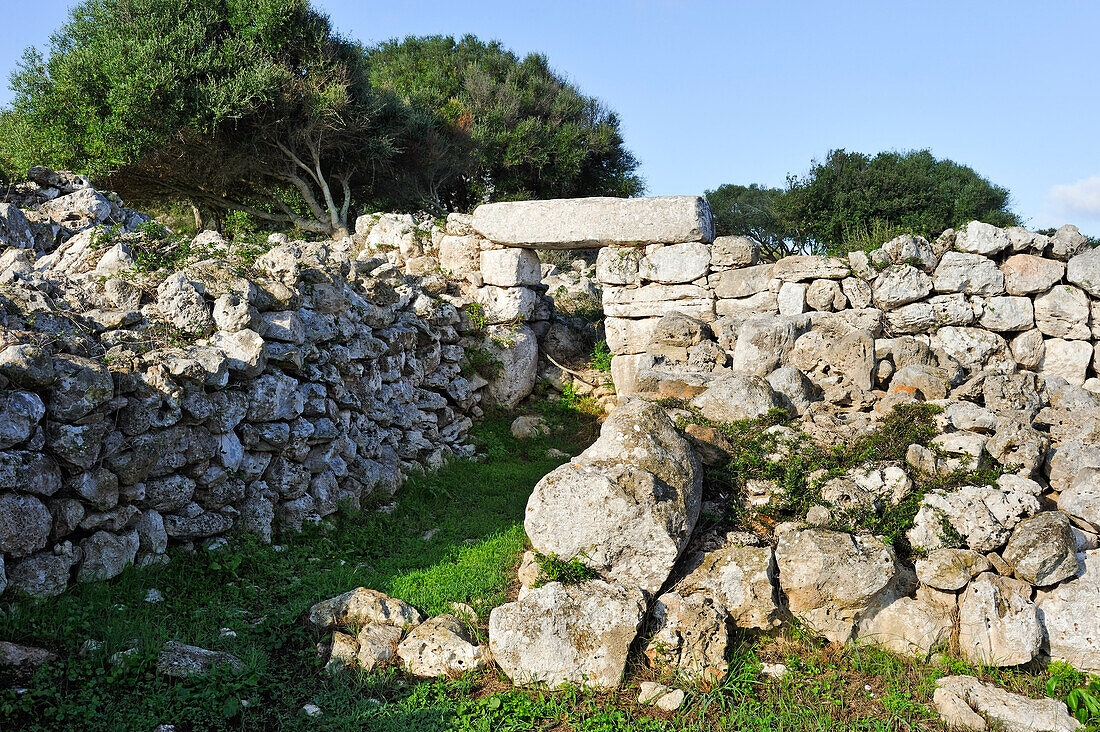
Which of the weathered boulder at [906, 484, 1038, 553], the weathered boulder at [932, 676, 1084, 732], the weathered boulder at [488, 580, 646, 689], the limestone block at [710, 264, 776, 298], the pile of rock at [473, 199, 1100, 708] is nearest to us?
the weathered boulder at [932, 676, 1084, 732]

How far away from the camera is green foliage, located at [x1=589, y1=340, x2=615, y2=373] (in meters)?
10.3

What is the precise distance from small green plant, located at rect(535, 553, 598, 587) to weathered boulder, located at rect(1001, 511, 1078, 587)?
277 cm

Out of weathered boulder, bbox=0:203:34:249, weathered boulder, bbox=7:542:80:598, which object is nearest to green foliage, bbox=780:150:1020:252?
weathered boulder, bbox=0:203:34:249

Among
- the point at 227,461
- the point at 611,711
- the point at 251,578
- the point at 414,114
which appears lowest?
the point at 611,711

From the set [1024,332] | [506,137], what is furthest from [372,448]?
[506,137]

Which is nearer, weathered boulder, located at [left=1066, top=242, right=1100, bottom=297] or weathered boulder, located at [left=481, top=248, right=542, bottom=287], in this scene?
weathered boulder, located at [left=1066, top=242, right=1100, bottom=297]

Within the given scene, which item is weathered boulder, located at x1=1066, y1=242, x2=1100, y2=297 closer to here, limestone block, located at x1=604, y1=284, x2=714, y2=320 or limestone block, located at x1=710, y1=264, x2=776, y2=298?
limestone block, located at x1=710, y1=264, x2=776, y2=298

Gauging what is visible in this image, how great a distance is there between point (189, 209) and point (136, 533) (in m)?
14.8

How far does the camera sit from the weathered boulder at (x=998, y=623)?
15.1ft

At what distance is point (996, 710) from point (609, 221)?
675 cm

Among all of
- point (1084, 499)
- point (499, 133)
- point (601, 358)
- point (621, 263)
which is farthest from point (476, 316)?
point (499, 133)

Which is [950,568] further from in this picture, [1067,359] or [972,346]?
[1067,359]

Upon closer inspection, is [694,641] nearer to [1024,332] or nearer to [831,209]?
[1024,332]

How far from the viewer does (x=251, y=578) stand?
5520mm
